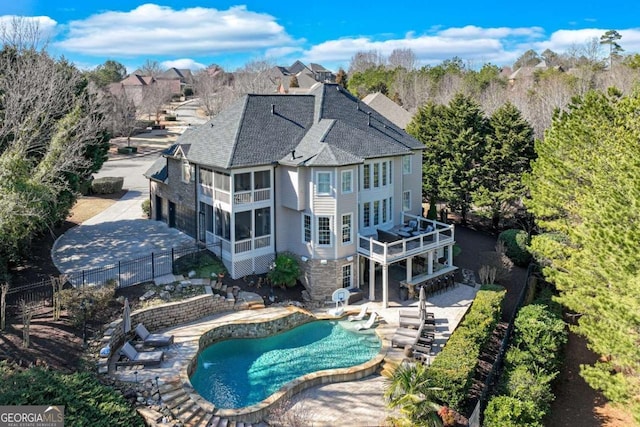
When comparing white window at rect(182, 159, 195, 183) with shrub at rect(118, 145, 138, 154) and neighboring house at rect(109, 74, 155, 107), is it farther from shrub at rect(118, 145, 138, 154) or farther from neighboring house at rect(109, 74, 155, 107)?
neighboring house at rect(109, 74, 155, 107)

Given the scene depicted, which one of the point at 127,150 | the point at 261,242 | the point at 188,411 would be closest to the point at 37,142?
the point at 261,242

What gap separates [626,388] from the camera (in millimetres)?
16344

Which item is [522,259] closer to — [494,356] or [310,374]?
[494,356]

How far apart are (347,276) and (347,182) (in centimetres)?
502

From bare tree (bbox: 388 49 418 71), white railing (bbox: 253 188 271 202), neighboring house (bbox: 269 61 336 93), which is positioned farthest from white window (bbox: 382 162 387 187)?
bare tree (bbox: 388 49 418 71)

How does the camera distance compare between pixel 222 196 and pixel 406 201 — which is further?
pixel 406 201

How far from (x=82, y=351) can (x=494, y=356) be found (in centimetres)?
1666

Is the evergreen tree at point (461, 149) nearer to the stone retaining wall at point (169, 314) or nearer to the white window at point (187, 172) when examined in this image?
the white window at point (187, 172)

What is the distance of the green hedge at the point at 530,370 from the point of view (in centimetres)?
1662

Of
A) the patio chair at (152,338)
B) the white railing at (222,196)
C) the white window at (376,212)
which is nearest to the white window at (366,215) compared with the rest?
the white window at (376,212)

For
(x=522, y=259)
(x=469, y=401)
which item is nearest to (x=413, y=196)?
(x=522, y=259)

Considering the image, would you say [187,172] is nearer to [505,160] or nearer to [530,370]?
[530,370]

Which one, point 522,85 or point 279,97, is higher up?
point 522,85

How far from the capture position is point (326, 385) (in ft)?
60.8
